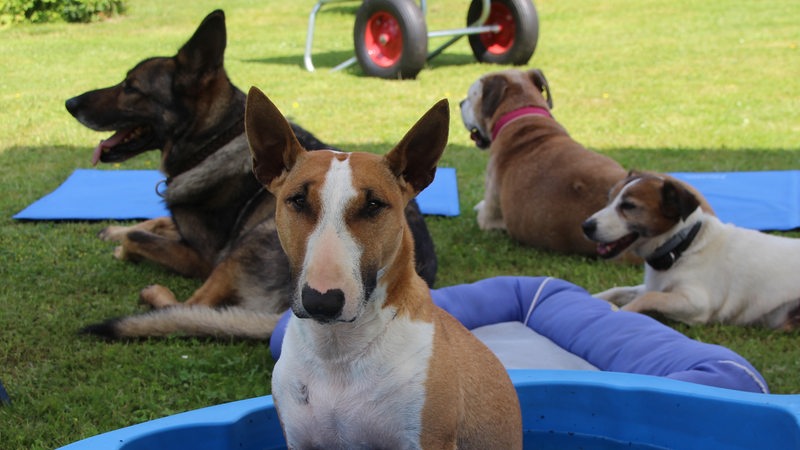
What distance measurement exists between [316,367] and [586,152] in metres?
4.18

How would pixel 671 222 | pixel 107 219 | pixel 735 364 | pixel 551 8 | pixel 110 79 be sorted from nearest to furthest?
pixel 735 364 < pixel 671 222 < pixel 107 219 < pixel 110 79 < pixel 551 8

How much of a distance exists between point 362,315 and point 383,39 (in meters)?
10.5

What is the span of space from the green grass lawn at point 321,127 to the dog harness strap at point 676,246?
377mm

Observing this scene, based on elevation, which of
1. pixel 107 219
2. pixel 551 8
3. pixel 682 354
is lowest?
pixel 551 8

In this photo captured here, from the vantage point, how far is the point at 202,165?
5.40 metres

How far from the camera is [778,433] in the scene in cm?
329

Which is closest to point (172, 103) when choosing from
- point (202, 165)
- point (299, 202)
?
point (202, 165)

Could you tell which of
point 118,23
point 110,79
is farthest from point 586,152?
point 118,23

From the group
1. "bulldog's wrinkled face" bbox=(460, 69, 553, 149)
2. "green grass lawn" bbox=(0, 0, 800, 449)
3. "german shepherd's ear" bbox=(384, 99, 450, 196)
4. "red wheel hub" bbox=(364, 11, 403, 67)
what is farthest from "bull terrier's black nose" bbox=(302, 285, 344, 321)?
"red wheel hub" bbox=(364, 11, 403, 67)

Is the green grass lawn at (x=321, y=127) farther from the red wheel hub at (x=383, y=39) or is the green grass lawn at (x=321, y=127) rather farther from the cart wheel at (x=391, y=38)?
the red wheel hub at (x=383, y=39)

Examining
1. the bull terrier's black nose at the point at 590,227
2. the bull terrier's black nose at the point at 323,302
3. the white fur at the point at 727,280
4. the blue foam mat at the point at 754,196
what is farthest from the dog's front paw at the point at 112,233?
the bull terrier's black nose at the point at 323,302

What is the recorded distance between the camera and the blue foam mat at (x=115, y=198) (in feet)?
22.6

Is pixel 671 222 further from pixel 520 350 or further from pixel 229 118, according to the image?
pixel 229 118

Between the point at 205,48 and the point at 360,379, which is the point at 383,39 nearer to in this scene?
the point at 205,48
